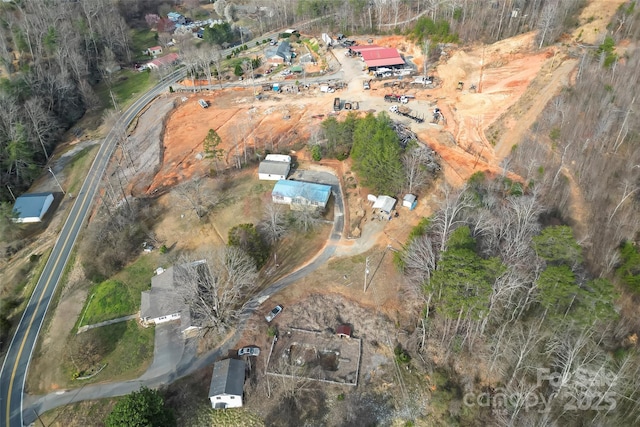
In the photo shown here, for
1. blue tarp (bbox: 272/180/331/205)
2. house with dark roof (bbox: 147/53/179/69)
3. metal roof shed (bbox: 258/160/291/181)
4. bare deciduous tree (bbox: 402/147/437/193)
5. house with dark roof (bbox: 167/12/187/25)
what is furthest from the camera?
house with dark roof (bbox: 167/12/187/25)

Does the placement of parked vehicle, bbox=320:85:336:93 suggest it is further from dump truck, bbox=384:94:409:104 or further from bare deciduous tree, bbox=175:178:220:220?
bare deciduous tree, bbox=175:178:220:220

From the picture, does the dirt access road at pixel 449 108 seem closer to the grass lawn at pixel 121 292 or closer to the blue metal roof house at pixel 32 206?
the blue metal roof house at pixel 32 206

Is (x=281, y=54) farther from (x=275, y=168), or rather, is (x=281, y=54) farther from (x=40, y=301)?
(x=40, y=301)

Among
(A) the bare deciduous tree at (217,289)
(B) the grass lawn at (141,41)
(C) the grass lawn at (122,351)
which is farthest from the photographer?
(B) the grass lawn at (141,41)

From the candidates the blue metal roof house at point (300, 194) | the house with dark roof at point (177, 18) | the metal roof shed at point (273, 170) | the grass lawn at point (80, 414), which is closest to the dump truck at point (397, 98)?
the metal roof shed at point (273, 170)

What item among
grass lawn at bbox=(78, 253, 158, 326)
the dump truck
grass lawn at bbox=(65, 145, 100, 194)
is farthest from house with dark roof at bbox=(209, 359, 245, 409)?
the dump truck

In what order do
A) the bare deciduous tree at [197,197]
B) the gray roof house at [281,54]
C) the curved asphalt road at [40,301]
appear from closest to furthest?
the curved asphalt road at [40,301], the bare deciduous tree at [197,197], the gray roof house at [281,54]
